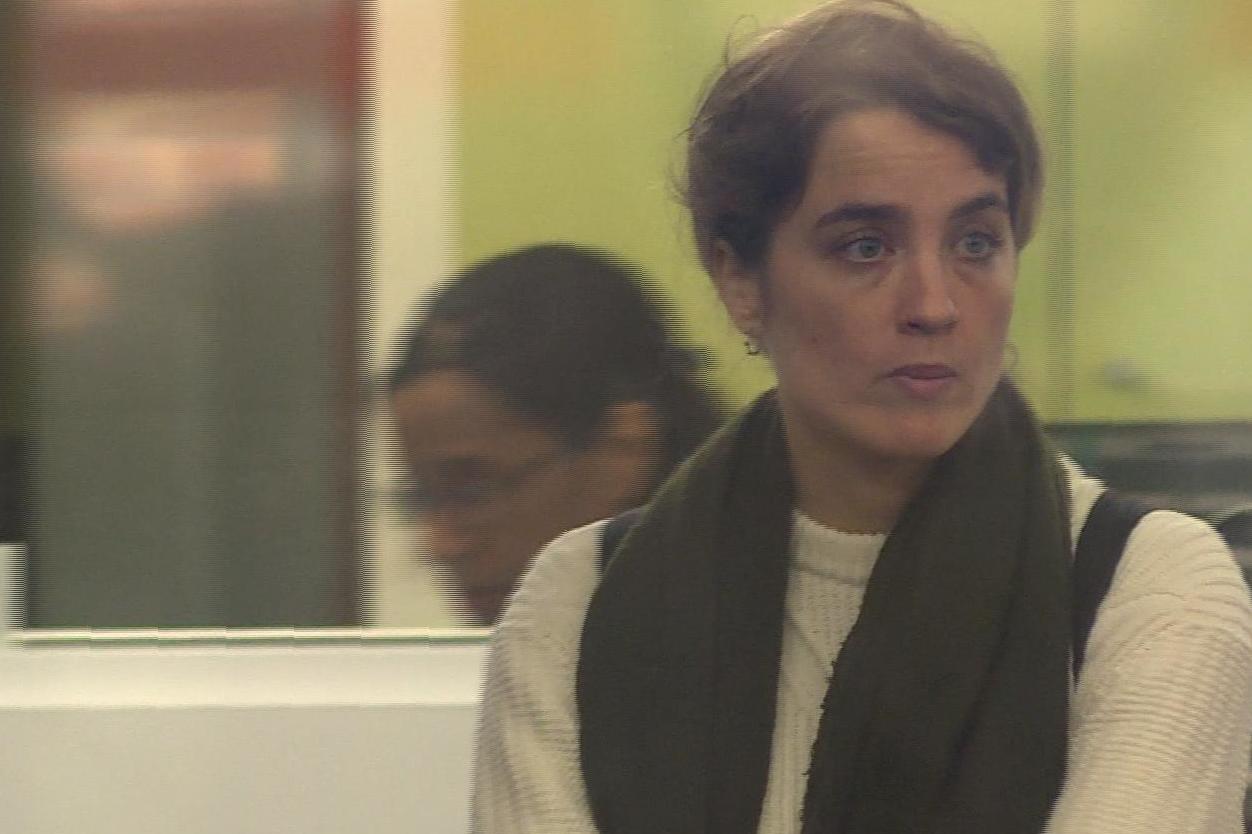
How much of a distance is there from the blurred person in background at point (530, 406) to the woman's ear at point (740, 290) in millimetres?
463

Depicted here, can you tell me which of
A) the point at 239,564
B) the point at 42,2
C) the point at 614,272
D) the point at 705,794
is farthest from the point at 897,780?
the point at 42,2

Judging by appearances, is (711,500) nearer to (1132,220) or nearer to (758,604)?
(758,604)

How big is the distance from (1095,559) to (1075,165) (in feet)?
2.41

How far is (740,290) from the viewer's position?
4.20 ft

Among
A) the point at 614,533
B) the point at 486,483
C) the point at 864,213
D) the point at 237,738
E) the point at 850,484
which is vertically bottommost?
the point at 237,738

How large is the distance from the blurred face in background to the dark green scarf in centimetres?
46

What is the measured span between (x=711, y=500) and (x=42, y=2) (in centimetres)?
112

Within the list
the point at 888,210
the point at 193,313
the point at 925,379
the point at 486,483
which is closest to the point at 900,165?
the point at 888,210

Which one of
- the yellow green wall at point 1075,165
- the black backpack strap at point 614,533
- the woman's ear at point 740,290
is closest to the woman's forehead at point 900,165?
the woman's ear at point 740,290

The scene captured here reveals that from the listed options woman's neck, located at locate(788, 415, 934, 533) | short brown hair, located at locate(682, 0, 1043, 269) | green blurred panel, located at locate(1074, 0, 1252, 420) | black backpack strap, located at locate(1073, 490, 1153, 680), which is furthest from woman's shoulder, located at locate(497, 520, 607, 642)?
green blurred panel, located at locate(1074, 0, 1252, 420)

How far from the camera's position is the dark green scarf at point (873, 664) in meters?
1.13

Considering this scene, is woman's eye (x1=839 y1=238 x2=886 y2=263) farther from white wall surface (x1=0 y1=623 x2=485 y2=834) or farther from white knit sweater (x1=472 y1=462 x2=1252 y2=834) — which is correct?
white wall surface (x1=0 y1=623 x2=485 y2=834)

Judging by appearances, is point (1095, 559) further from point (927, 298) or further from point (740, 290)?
point (740, 290)

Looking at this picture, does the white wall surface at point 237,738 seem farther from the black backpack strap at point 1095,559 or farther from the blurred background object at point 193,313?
the black backpack strap at point 1095,559
